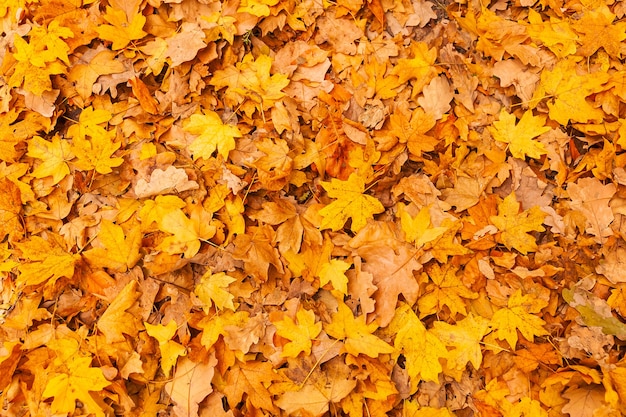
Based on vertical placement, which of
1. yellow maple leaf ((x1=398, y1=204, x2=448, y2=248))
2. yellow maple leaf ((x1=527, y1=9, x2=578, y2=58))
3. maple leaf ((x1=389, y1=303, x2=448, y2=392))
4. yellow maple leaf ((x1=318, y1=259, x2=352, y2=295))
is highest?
yellow maple leaf ((x1=527, y1=9, x2=578, y2=58))

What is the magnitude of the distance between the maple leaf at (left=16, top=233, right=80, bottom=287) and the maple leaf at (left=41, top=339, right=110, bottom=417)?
332 mm

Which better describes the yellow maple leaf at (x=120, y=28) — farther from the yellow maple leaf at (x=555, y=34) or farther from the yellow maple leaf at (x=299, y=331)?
the yellow maple leaf at (x=555, y=34)

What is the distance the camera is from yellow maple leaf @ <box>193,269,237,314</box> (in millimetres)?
1838

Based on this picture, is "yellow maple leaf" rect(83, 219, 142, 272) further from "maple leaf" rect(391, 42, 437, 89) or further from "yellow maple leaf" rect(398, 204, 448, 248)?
"maple leaf" rect(391, 42, 437, 89)

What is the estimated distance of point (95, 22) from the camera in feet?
6.91

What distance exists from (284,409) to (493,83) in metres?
1.56

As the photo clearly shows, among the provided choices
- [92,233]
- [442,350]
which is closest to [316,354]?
[442,350]

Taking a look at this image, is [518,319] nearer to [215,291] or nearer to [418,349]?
[418,349]

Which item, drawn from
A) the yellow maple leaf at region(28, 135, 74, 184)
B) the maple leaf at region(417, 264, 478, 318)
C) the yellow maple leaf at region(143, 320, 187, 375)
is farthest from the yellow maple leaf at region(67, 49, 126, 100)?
the maple leaf at region(417, 264, 478, 318)

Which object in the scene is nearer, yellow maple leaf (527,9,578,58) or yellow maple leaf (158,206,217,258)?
yellow maple leaf (158,206,217,258)

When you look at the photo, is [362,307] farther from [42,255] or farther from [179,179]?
[42,255]

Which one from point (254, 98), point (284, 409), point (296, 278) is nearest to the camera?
point (284, 409)

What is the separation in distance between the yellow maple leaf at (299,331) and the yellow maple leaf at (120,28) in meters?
1.32


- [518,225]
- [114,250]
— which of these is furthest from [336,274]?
[114,250]
